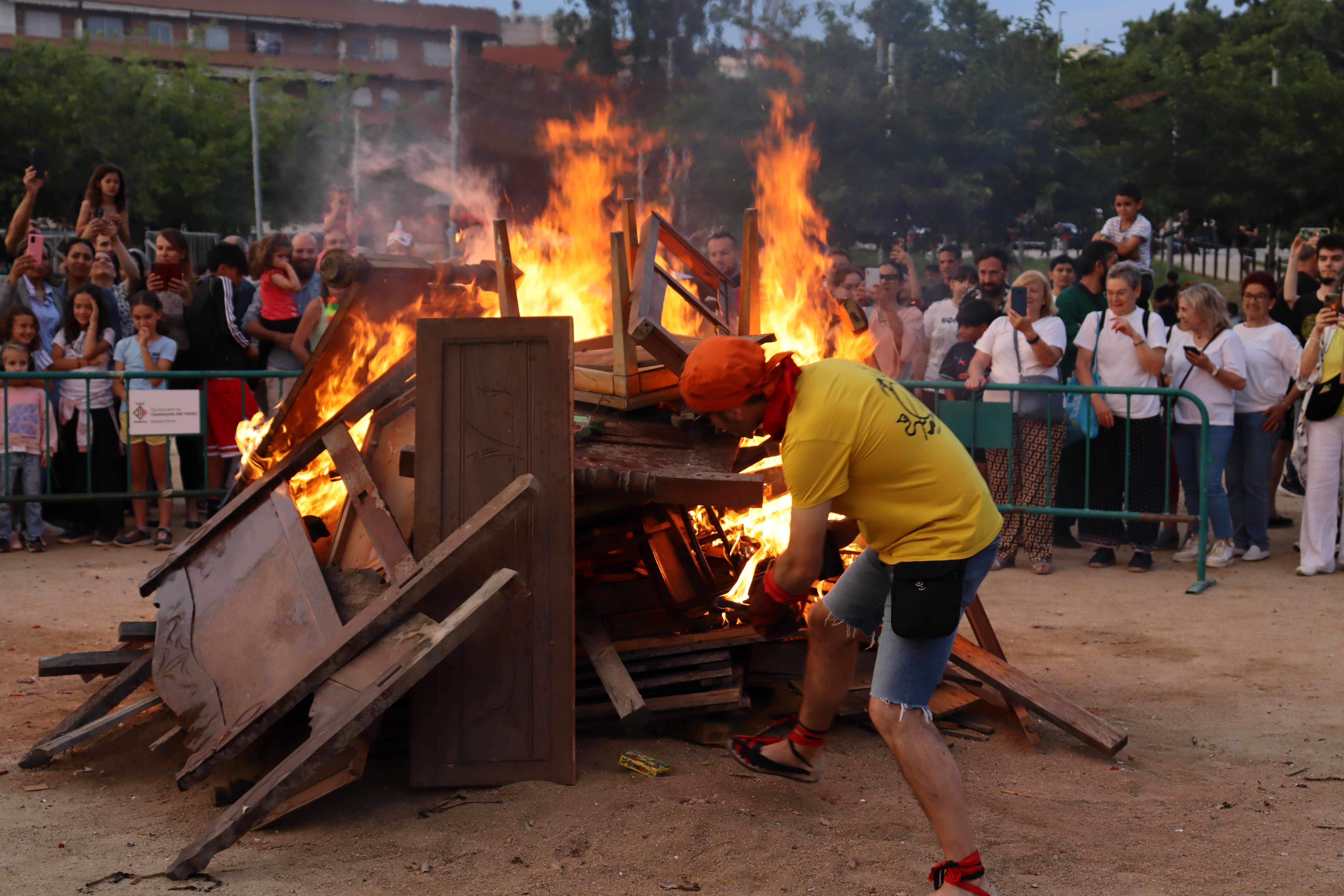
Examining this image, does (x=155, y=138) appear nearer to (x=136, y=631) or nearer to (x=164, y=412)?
(x=164, y=412)

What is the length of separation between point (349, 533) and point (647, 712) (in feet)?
5.40

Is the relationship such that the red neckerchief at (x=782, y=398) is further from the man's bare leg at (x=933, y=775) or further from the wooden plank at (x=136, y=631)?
the wooden plank at (x=136, y=631)

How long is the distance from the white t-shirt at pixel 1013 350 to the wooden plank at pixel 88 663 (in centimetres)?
604

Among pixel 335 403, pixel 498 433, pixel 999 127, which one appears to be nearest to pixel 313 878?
pixel 498 433

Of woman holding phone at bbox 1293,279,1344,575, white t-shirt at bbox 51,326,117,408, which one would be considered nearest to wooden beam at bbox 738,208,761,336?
woman holding phone at bbox 1293,279,1344,575

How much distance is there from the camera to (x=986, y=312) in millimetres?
9320

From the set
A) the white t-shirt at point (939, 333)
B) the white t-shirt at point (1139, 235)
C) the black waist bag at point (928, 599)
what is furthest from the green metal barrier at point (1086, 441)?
the black waist bag at point (928, 599)

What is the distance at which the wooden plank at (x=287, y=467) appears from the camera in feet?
17.5

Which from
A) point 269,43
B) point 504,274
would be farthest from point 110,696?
point 269,43

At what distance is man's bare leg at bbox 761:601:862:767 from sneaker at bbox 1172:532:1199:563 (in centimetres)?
527

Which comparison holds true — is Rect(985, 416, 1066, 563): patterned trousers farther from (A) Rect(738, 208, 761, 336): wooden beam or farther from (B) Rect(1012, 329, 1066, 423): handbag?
(A) Rect(738, 208, 761, 336): wooden beam

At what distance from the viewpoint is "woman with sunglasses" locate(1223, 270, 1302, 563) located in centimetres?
885

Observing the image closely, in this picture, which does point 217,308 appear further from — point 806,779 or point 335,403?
point 806,779

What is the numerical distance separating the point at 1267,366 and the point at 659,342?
18.5ft
